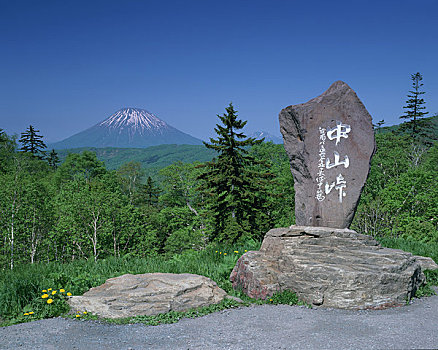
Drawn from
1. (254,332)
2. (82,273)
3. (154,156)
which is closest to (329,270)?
(254,332)

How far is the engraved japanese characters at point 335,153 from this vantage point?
7895 millimetres

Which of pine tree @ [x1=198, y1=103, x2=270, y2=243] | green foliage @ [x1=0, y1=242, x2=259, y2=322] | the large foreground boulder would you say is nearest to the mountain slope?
pine tree @ [x1=198, y1=103, x2=270, y2=243]

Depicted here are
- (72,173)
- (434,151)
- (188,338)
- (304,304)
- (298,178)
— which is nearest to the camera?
(188,338)

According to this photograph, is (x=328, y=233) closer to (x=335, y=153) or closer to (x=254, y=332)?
(x=335, y=153)

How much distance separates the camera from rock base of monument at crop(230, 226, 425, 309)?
6.32 meters

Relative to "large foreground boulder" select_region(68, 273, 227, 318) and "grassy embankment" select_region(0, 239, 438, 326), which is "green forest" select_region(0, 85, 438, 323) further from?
"large foreground boulder" select_region(68, 273, 227, 318)

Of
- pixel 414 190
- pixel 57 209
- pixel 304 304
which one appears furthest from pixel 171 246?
pixel 304 304

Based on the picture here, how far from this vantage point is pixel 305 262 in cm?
677

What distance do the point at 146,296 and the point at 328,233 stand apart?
3928 millimetres

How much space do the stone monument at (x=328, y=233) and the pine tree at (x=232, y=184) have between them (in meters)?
6.70

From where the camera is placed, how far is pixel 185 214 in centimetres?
2806

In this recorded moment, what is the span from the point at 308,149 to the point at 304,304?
135 inches

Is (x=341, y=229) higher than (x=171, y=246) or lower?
higher

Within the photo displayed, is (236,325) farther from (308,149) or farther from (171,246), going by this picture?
(171,246)
